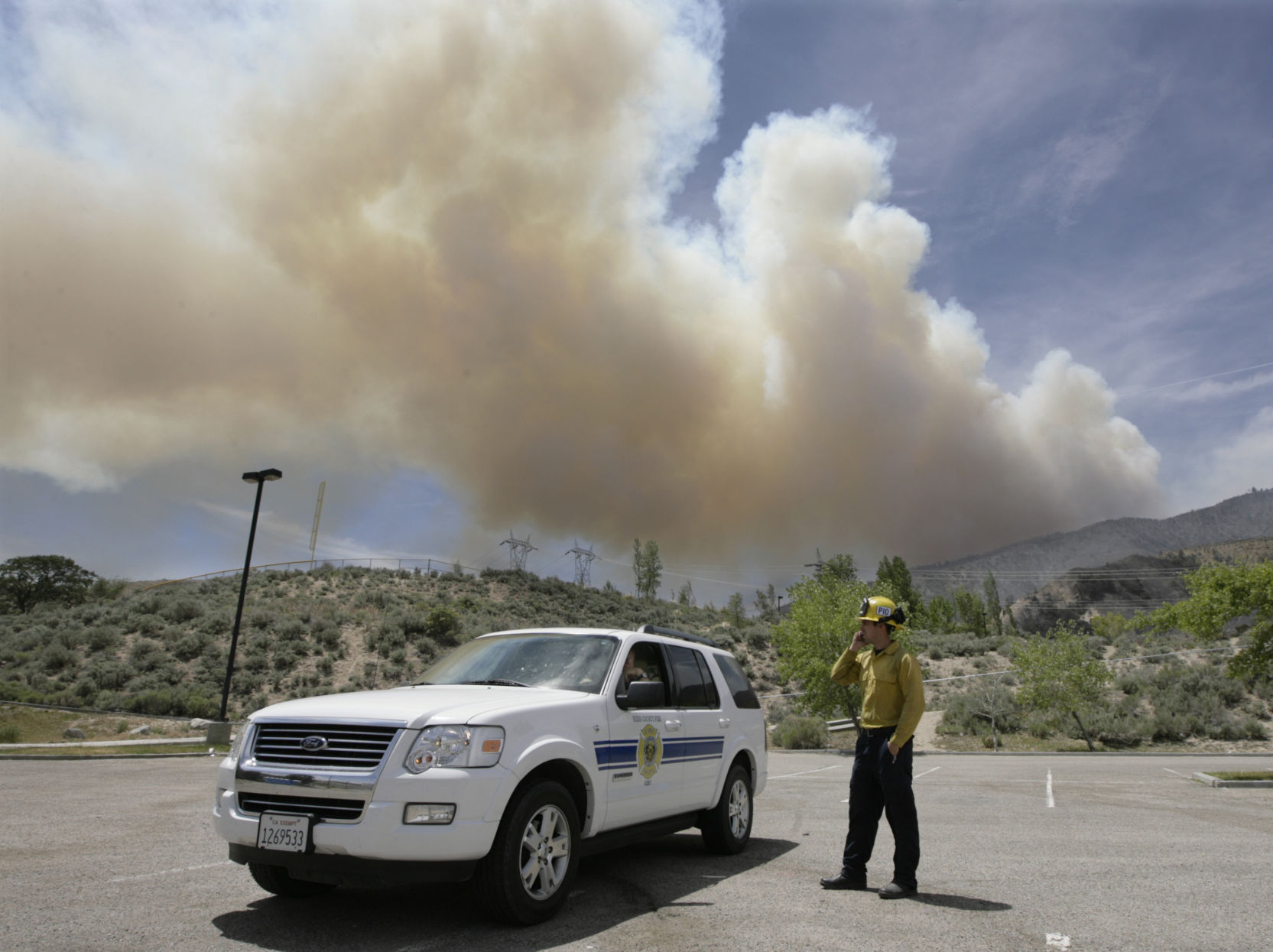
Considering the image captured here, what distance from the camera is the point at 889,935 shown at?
182 inches

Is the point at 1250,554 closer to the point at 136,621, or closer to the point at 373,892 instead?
the point at 136,621

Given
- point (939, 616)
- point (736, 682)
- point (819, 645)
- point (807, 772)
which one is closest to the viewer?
point (736, 682)

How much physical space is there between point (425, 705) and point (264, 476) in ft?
63.1

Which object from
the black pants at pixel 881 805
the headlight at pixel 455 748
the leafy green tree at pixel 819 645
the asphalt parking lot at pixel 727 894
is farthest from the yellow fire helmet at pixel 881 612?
the leafy green tree at pixel 819 645

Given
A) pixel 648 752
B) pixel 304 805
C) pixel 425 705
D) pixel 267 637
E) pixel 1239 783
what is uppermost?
pixel 267 637

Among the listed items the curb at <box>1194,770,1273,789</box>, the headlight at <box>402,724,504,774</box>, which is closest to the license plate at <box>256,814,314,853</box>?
the headlight at <box>402,724,504,774</box>

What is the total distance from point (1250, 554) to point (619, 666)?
19077 centimetres

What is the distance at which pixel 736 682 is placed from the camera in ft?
26.3

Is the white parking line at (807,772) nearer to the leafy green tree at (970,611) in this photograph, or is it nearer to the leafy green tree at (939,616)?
the leafy green tree at (939,616)

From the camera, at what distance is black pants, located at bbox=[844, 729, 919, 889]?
5594 mm

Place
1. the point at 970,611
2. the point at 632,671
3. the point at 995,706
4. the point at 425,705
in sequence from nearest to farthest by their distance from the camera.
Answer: the point at 425,705
the point at 632,671
the point at 995,706
the point at 970,611

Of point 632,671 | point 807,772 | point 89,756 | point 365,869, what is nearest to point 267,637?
point 89,756

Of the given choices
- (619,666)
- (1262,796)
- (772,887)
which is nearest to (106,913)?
(619,666)

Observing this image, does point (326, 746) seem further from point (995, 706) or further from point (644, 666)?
point (995, 706)
